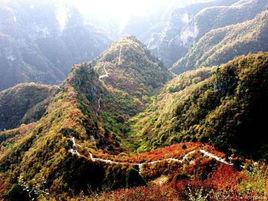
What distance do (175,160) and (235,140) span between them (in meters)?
15.8

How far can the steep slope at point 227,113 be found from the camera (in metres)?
90.3

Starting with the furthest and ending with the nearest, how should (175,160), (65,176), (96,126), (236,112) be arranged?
(96,126) < (236,112) < (65,176) < (175,160)

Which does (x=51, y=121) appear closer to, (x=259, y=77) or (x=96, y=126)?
Answer: (x=96, y=126)

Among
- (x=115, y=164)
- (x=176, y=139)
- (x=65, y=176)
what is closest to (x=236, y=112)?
(x=176, y=139)

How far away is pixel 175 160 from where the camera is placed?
265 ft

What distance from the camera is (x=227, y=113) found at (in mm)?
99812

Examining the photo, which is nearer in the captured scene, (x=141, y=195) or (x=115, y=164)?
(x=141, y=195)

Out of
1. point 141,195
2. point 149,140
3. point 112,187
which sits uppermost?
point 149,140

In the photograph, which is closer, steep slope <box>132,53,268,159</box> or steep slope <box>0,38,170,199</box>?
steep slope <box>0,38,170,199</box>

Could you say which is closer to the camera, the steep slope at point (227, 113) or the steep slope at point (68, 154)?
the steep slope at point (68, 154)

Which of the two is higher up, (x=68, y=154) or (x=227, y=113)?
(x=227, y=113)

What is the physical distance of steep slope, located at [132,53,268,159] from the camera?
90312mm

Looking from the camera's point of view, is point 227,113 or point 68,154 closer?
point 68,154

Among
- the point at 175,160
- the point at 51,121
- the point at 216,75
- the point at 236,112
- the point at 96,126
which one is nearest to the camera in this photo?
the point at 175,160
